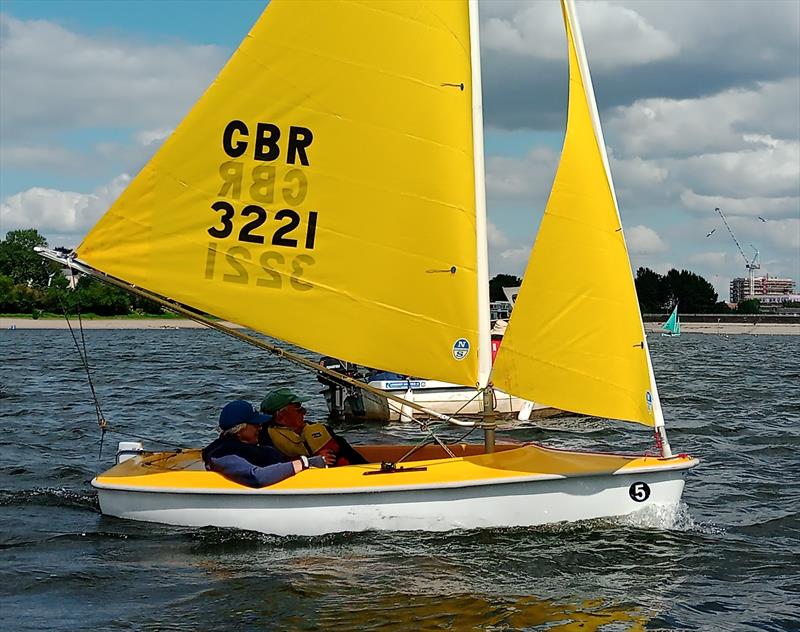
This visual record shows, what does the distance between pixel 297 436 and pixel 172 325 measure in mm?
103918

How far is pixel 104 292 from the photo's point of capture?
99.1 meters

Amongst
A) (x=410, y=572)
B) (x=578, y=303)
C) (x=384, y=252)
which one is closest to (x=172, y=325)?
(x=384, y=252)

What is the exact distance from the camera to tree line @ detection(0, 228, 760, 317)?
296ft

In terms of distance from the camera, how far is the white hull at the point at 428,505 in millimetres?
9578

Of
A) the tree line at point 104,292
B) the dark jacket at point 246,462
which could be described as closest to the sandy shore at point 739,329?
the tree line at point 104,292

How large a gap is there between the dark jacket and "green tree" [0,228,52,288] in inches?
3922

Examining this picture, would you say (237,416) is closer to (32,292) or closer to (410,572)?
(410,572)

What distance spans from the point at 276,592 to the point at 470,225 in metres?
3.84

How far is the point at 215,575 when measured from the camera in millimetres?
9086

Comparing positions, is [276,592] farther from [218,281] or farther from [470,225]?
[470,225]

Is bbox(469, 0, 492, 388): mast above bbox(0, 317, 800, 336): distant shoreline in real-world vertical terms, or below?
above

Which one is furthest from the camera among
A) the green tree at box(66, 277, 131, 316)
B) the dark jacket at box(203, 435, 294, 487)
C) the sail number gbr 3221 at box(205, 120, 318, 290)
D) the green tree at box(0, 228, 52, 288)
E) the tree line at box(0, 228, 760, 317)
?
the green tree at box(0, 228, 52, 288)

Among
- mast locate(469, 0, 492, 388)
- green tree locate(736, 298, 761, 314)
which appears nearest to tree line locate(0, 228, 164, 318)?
mast locate(469, 0, 492, 388)

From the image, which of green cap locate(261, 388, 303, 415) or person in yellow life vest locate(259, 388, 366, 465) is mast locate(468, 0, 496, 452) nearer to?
person in yellow life vest locate(259, 388, 366, 465)
